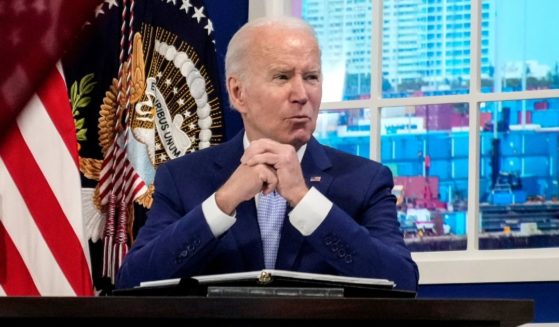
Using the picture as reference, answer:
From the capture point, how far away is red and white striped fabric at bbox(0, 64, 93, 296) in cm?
338

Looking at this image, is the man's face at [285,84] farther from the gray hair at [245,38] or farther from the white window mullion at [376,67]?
the white window mullion at [376,67]

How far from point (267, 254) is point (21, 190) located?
3.49ft

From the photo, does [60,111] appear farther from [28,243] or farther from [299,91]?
[299,91]

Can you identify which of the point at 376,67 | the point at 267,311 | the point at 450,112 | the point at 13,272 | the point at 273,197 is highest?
the point at 376,67

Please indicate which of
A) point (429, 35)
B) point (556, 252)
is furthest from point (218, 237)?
point (429, 35)

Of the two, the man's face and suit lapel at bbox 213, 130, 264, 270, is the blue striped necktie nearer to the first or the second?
suit lapel at bbox 213, 130, 264, 270

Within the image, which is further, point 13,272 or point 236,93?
point 13,272

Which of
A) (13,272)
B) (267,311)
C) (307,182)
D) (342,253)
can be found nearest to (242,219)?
(307,182)

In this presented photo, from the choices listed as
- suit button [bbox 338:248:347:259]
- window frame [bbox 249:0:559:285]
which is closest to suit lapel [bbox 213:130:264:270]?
suit button [bbox 338:248:347:259]

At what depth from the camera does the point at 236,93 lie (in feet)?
8.97

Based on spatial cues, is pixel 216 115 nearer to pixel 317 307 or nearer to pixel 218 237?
pixel 218 237

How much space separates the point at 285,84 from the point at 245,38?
0.14 meters

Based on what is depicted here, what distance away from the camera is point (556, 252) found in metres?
3.70

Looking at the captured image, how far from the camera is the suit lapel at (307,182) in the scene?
2.57m
